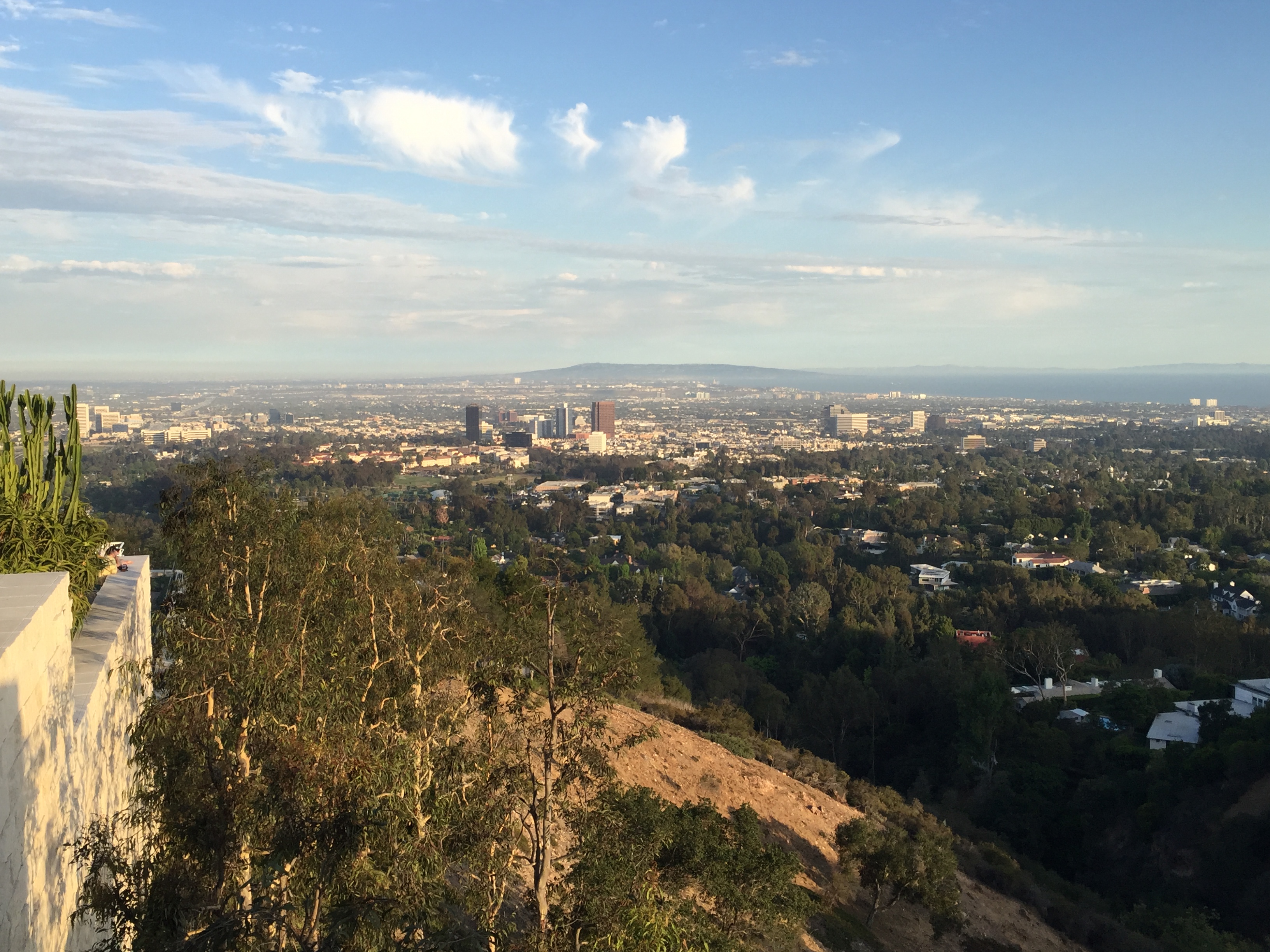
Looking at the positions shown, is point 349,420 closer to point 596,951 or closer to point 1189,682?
point 1189,682

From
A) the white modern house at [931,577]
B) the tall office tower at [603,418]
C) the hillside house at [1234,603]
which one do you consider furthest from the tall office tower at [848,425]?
the hillside house at [1234,603]

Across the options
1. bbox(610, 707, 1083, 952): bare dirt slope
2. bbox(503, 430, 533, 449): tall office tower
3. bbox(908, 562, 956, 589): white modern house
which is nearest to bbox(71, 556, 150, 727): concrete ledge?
bbox(610, 707, 1083, 952): bare dirt slope

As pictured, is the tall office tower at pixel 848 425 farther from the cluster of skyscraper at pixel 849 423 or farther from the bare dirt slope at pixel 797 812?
the bare dirt slope at pixel 797 812

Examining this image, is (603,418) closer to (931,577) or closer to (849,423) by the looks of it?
(849,423)

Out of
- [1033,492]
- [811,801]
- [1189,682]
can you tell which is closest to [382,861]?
[811,801]

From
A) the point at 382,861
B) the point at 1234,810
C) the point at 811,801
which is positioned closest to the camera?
the point at 382,861
